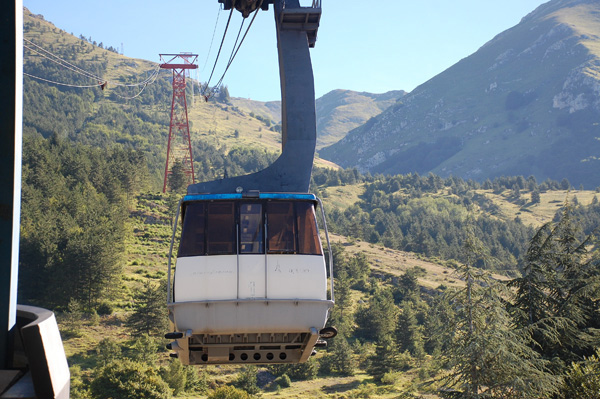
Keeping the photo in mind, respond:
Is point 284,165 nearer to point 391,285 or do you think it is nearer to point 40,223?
point 40,223

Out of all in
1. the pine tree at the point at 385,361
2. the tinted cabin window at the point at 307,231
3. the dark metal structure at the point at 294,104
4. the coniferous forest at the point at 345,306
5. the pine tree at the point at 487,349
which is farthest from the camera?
the pine tree at the point at 385,361

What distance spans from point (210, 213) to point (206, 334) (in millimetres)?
2636

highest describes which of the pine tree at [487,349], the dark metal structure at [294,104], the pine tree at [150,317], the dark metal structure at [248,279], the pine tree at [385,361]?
the dark metal structure at [294,104]

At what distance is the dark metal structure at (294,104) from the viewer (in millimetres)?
16562

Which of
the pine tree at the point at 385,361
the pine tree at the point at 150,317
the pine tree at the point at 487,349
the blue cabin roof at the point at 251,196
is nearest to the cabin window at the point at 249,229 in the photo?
the blue cabin roof at the point at 251,196

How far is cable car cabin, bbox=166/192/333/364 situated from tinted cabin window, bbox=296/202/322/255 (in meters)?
0.02

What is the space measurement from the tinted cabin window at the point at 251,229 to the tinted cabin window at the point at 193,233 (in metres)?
0.84

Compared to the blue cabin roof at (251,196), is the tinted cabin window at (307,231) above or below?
below

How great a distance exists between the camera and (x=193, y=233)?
1434cm

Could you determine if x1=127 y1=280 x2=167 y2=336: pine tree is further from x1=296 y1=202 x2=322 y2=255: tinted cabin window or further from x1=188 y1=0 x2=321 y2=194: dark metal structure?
x1=296 y1=202 x2=322 y2=255: tinted cabin window

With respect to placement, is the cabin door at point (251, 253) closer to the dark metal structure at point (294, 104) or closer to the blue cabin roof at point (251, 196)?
the blue cabin roof at point (251, 196)

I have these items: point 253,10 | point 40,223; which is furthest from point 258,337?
point 40,223

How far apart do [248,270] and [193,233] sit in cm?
144

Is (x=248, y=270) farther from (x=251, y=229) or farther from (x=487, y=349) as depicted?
(x=487, y=349)
